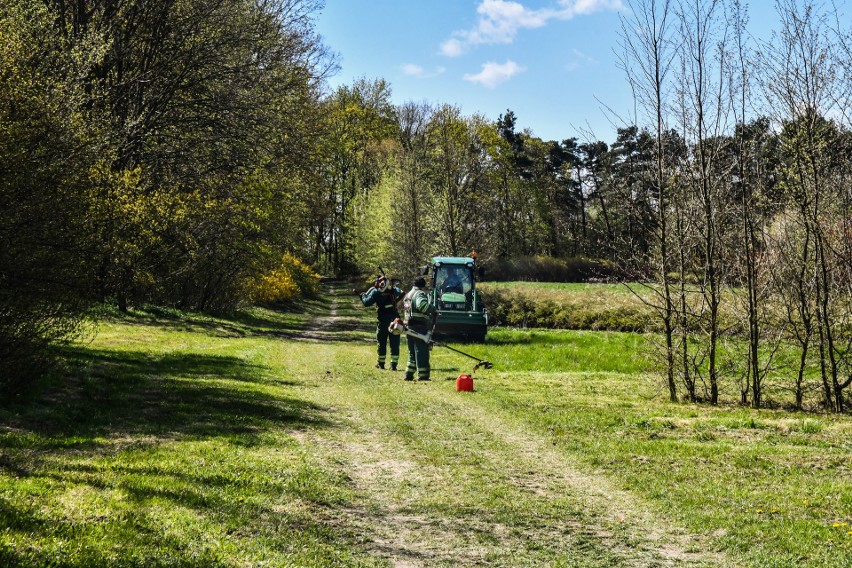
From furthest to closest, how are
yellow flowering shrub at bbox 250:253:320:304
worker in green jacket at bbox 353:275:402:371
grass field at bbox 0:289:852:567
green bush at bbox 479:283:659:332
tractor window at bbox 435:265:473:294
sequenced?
yellow flowering shrub at bbox 250:253:320:304 → green bush at bbox 479:283:659:332 → tractor window at bbox 435:265:473:294 → worker in green jacket at bbox 353:275:402:371 → grass field at bbox 0:289:852:567

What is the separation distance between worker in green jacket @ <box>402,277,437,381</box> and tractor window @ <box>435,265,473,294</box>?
11.6 m

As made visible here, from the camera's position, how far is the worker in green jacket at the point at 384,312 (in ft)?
64.2

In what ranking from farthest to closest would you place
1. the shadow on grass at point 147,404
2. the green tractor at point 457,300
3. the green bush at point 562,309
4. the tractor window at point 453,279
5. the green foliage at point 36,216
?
the green bush at point 562,309, the tractor window at point 453,279, the green tractor at point 457,300, the green foliage at point 36,216, the shadow on grass at point 147,404

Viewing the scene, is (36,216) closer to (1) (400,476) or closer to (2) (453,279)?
(1) (400,476)

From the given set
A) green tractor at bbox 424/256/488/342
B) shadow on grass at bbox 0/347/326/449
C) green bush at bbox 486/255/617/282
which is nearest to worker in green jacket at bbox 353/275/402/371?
shadow on grass at bbox 0/347/326/449

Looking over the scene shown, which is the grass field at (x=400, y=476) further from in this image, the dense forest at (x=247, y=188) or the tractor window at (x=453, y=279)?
the tractor window at (x=453, y=279)

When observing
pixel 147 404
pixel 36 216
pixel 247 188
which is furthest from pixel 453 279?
pixel 36 216

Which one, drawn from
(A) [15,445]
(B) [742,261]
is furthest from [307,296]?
(A) [15,445]

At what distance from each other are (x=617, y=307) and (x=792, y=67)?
2424cm

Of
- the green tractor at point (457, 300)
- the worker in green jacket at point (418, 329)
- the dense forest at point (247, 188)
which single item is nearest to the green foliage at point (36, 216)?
the dense forest at point (247, 188)

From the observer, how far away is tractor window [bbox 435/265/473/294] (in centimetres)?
2959

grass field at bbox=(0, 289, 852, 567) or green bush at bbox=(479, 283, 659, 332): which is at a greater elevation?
green bush at bbox=(479, 283, 659, 332)

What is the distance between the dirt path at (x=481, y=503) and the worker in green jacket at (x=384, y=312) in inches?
294

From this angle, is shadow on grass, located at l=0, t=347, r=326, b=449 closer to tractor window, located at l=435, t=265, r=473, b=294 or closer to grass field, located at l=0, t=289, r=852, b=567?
grass field, located at l=0, t=289, r=852, b=567
